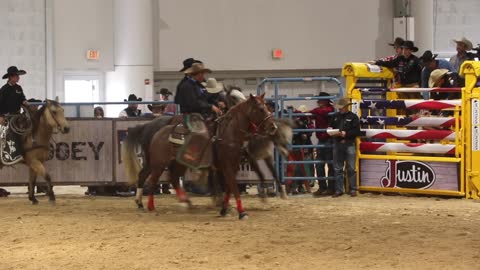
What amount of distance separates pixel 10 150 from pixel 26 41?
309 inches

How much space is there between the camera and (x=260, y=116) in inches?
394

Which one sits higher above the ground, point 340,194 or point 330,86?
point 330,86

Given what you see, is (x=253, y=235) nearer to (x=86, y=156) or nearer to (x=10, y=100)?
(x=86, y=156)

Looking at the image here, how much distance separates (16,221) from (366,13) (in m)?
13.0

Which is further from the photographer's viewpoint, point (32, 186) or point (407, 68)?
point (407, 68)

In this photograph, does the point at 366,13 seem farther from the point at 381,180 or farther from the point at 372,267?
the point at 372,267

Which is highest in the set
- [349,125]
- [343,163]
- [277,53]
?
[277,53]

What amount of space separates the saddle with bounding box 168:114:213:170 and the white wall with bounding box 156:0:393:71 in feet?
33.6

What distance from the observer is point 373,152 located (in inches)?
510

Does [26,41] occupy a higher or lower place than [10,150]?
higher

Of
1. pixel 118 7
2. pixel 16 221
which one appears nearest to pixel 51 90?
pixel 118 7

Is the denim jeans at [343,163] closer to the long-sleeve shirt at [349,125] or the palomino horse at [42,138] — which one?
the long-sleeve shirt at [349,125]

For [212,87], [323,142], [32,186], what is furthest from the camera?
[323,142]

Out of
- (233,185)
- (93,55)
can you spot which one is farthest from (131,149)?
(93,55)
